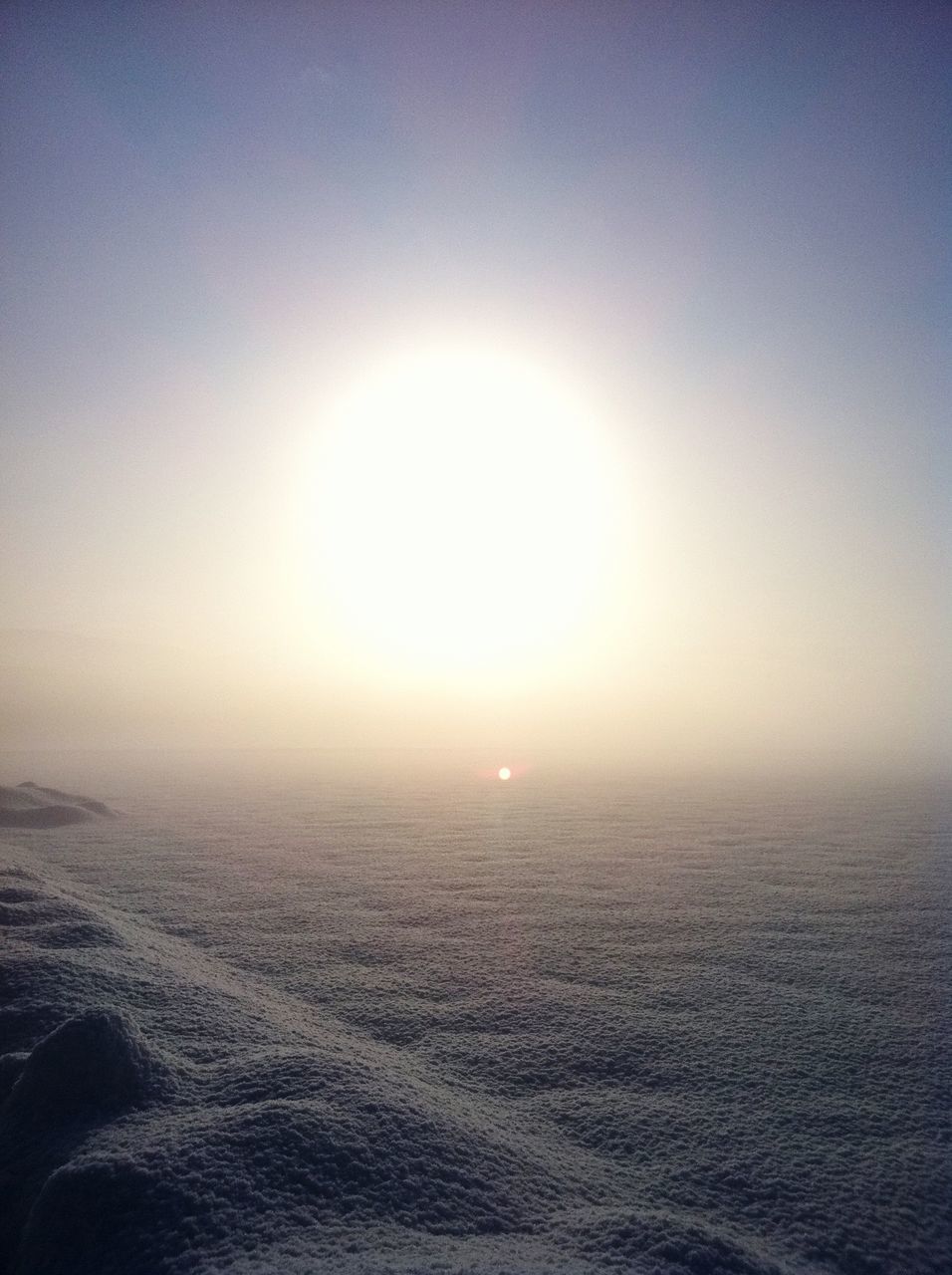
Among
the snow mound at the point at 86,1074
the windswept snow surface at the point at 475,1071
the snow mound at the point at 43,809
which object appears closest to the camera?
the windswept snow surface at the point at 475,1071

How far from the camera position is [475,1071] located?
164 inches

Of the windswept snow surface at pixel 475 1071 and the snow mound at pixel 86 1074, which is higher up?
the snow mound at pixel 86 1074

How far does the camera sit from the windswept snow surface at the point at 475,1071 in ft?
8.98

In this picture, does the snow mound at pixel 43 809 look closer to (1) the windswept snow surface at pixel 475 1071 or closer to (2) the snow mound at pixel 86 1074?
(1) the windswept snow surface at pixel 475 1071

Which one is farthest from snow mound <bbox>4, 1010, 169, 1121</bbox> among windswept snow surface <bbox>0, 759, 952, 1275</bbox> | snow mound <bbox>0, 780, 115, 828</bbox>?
snow mound <bbox>0, 780, 115, 828</bbox>

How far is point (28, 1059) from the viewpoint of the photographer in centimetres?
366

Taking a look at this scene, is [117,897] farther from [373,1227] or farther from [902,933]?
[902,933]

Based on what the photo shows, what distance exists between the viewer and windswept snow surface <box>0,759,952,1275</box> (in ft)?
8.98

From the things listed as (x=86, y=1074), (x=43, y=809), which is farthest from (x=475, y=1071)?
(x=43, y=809)

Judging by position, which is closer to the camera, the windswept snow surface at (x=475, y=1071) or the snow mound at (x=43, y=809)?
the windswept snow surface at (x=475, y=1071)

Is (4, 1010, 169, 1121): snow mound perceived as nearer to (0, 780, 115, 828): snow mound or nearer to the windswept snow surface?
the windswept snow surface

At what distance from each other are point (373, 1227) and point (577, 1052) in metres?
1.97

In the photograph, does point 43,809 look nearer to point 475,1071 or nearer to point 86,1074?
point 86,1074

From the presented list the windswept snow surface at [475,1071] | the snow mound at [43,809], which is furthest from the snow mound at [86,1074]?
the snow mound at [43,809]
